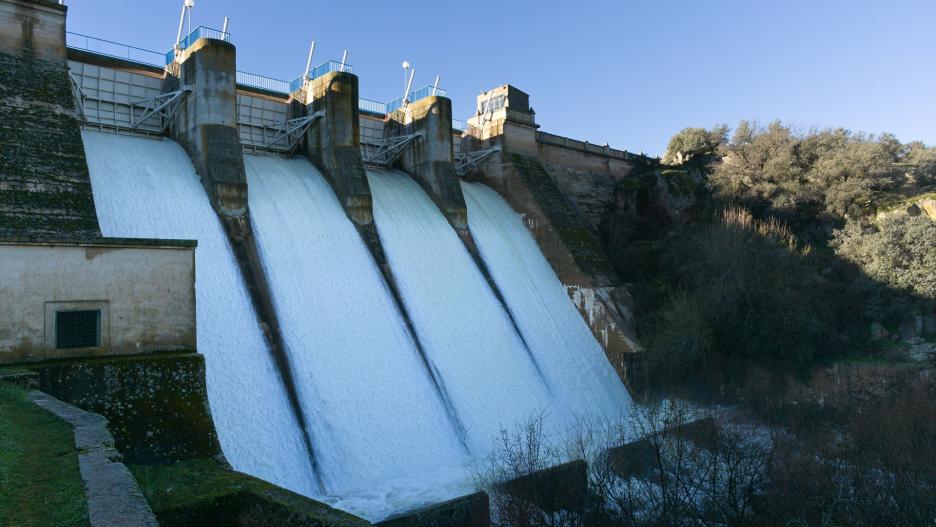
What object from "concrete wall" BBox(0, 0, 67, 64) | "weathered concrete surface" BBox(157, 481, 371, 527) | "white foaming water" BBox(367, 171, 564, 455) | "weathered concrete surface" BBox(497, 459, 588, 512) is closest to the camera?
"weathered concrete surface" BBox(157, 481, 371, 527)

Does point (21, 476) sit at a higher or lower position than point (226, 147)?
lower

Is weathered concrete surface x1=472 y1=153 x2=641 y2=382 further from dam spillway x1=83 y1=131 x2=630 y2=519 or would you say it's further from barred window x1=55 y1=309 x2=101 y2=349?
barred window x1=55 y1=309 x2=101 y2=349

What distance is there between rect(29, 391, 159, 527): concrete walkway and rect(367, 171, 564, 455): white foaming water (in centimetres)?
850

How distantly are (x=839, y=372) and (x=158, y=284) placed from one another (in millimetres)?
17880

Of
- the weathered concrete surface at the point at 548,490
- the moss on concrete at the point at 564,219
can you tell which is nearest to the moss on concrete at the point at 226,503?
the weathered concrete surface at the point at 548,490

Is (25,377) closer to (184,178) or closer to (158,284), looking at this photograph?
(158,284)

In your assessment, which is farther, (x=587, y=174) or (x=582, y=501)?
(x=587, y=174)

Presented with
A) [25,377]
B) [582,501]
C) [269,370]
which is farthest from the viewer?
[269,370]

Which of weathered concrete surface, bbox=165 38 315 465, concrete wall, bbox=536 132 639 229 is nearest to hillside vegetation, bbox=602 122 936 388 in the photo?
concrete wall, bbox=536 132 639 229

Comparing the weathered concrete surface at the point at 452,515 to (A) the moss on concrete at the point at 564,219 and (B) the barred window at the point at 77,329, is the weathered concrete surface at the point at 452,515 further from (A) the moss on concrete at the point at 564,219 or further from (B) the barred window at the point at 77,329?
(A) the moss on concrete at the point at 564,219

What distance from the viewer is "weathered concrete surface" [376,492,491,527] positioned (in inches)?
362

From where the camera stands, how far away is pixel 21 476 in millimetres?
4637

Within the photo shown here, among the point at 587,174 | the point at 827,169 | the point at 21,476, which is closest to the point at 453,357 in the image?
the point at 21,476

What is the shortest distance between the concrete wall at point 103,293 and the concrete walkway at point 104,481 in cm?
219
